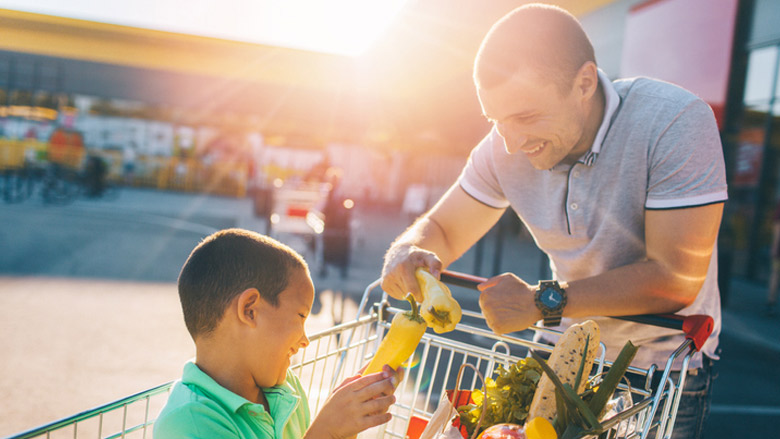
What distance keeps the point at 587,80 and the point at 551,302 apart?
2.49 feet

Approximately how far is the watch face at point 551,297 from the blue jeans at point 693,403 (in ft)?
1.49

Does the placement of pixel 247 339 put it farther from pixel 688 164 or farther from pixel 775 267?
pixel 775 267

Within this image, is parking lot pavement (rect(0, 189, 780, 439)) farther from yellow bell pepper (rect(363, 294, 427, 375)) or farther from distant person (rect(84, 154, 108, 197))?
distant person (rect(84, 154, 108, 197))

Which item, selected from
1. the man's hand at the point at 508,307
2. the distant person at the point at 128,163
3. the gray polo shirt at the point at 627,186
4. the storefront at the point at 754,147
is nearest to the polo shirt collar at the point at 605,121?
the gray polo shirt at the point at 627,186

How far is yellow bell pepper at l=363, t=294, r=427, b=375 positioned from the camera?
1.78m

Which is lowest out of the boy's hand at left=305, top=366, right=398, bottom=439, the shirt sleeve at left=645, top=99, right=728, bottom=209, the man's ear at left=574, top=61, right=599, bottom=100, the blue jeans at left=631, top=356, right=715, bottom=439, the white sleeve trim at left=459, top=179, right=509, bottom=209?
the blue jeans at left=631, top=356, right=715, bottom=439

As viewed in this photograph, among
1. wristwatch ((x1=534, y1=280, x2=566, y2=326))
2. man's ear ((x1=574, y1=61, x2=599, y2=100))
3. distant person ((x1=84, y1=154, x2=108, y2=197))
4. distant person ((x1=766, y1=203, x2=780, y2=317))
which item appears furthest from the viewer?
distant person ((x1=84, y1=154, x2=108, y2=197))

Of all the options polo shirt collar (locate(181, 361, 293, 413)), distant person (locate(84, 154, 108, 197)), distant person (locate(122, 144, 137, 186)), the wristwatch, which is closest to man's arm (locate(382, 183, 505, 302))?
the wristwatch

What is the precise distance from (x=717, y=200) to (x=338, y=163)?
86.9 ft

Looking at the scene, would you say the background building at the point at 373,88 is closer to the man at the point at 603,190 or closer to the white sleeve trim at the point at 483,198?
the white sleeve trim at the point at 483,198

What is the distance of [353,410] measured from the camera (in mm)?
1553

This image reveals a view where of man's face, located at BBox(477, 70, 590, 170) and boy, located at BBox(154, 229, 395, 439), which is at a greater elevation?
man's face, located at BBox(477, 70, 590, 170)

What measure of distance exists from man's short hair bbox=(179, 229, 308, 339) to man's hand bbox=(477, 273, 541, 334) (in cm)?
67

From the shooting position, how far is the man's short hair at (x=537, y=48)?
1902mm
